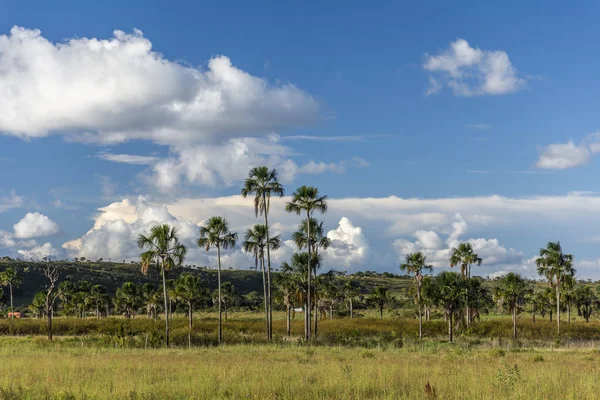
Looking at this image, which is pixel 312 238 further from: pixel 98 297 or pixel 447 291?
pixel 98 297

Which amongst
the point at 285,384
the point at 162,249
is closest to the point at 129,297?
the point at 162,249

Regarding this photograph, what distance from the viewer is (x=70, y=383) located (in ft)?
64.2

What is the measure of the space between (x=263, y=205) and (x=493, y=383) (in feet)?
150

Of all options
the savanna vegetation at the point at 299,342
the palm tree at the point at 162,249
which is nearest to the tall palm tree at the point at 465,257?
the savanna vegetation at the point at 299,342

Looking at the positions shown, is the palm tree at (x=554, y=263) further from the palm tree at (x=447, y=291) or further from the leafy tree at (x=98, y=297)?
the leafy tree at (x=98, y=297)

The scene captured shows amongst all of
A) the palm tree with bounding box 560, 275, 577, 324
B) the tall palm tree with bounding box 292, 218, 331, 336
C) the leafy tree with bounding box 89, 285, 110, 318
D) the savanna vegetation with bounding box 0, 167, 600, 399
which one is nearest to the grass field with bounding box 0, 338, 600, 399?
the savanna vegetation with bounding box 0, 167, 600, 399

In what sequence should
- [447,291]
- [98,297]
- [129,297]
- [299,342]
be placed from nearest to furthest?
[299,342], [447,291], [129,297], [98,297]

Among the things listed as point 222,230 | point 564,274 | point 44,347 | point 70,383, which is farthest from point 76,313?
point 70,383

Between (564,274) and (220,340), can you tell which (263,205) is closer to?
(220,340)

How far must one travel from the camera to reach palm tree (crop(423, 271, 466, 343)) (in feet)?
220

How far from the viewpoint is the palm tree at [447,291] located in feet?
220

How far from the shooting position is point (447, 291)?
6794 centimetres

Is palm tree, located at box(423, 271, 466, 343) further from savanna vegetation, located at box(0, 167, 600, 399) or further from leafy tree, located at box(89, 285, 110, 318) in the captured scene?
leafy tree, located at box(89, 285, 110, 318)

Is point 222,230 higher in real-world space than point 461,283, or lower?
higher
